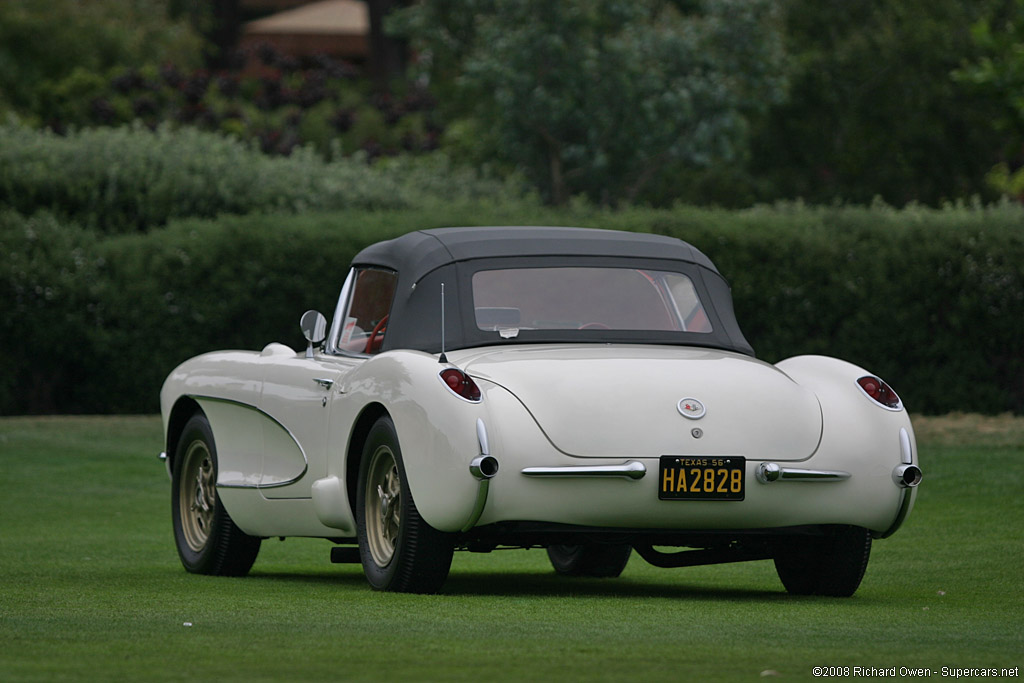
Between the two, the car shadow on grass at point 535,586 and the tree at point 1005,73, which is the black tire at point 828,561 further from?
the tree at point 1005,73

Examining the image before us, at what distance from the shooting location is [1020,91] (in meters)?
21.2

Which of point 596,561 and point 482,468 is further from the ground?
point 482,468

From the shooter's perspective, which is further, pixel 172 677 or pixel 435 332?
pixel 435 332

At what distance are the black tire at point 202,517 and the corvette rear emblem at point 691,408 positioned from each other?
2.90m

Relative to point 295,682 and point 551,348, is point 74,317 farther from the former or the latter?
point 295,682

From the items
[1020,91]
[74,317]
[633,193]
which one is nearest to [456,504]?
[74,317]

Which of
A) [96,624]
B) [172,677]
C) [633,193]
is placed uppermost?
[172,677]

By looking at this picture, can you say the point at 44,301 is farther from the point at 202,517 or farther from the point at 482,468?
the point at 482,468

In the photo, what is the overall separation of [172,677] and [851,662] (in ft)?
6.42

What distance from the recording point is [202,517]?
9641 mm

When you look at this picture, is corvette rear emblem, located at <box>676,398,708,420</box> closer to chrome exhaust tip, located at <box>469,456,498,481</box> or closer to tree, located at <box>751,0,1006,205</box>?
chrome exhaust tip, located at <box>469,456,498,481</box>

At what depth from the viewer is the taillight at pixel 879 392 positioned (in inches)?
306

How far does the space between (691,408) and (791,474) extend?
489 mm

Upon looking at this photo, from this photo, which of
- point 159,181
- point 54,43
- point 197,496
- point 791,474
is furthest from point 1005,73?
point 54,43
